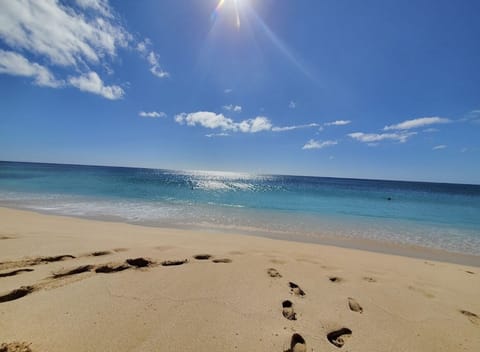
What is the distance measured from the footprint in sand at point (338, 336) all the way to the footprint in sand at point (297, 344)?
0.33 m

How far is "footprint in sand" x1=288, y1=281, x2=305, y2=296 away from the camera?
3332mm

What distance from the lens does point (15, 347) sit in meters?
1.96

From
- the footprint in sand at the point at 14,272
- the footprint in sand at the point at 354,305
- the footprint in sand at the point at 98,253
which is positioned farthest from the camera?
the footprint in sand at the point at 98,253

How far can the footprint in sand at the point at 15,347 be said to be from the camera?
1929 mm

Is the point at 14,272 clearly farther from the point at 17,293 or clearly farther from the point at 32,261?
the point at 17,293

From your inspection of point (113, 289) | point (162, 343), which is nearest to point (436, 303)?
point (162, 343)

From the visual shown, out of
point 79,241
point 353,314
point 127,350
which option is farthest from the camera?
point 79,241

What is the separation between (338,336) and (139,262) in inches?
135

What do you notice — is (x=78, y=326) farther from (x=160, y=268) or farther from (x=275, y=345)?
(x=275, y=345)

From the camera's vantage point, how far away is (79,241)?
211 inches

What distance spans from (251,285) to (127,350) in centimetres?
191

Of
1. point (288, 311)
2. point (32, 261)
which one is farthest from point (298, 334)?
point (32, 261)

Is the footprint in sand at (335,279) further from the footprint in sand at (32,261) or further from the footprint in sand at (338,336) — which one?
the footprint in sand at (32,261)

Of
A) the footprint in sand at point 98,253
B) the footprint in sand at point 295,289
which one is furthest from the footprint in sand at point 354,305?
the footprint in sand at point 98,253
